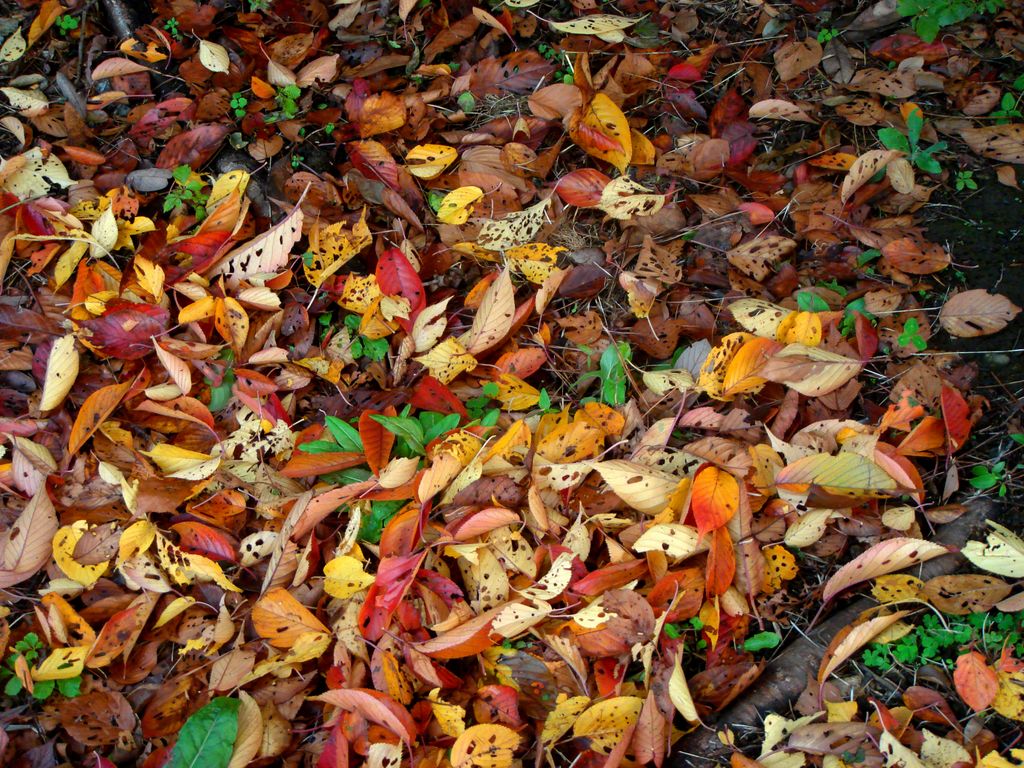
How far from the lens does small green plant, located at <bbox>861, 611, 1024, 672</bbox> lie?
1.47m

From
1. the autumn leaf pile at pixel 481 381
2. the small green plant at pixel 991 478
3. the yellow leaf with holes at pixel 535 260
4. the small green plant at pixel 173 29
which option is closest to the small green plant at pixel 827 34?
the autumn leaf pile at pixel 481 381

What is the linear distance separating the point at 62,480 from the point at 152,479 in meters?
0.23

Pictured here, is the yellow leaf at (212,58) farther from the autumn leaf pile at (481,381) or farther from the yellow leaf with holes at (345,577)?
the yellow leaf with holes at (345,577)

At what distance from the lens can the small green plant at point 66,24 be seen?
231 cm

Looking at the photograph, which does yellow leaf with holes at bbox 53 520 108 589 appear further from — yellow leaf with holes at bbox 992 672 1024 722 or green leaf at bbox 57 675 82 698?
yellow leaf with holes at bbox 992 672 1024 722

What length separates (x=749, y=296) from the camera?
Answer: 6.38 ft

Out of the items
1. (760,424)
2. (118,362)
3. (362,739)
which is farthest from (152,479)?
(760,424)

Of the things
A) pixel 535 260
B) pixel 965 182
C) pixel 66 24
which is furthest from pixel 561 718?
pixel 66 24

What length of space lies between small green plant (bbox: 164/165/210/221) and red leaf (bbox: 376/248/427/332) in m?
0.57

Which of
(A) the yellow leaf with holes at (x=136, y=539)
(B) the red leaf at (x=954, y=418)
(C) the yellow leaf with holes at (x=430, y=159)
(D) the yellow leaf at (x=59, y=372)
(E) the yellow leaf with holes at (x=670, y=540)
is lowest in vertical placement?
(A) the yellow leaf with holes at (x=136, y=539)

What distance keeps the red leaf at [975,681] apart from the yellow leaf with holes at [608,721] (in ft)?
1.91

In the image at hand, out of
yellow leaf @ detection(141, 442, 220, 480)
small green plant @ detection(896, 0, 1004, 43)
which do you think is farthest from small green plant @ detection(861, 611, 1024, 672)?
yellow leaf @ detection(141, 442, 220, 480)

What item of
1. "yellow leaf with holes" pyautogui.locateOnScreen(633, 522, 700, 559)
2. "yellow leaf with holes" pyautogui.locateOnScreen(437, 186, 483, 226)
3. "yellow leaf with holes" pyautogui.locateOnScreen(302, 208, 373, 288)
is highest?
"yellow leaf with holes" pyautogui.locateOnScreen(437, 186, 483, 226)

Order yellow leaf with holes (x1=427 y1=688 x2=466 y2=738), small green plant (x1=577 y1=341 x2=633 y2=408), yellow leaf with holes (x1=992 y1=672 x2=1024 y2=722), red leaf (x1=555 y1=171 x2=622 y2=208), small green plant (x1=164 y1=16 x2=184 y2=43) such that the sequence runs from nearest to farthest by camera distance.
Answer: yellow leaf with holes (x1=992 y1=672 x2=1024 y2=722), yellow leaf with holes (x1=427 y1=688 x2=466 y2=738), small green plant (x1=577 y1=341 x2=633 y2=408), red leaf (x1=555 y1=171 x2=622 y2=208), small green plant (x1=164 y1=16 x2=184 y2=43)
